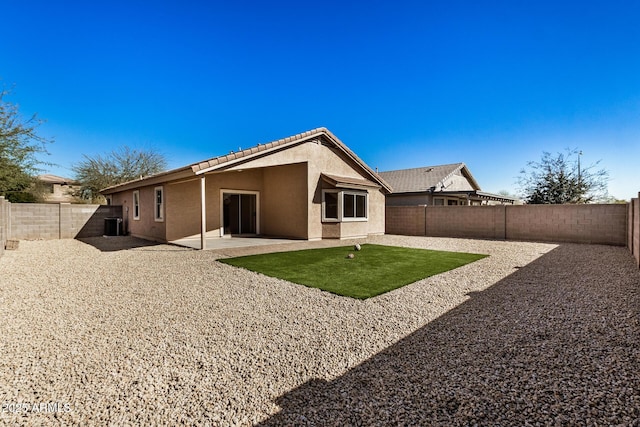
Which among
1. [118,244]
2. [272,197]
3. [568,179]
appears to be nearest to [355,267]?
[272,197]

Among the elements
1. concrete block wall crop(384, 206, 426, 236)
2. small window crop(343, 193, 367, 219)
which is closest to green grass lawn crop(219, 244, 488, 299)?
small window crop(343, 193, 367, 219)

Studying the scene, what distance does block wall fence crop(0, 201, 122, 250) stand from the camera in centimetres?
1457

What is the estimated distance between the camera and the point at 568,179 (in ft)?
73.8

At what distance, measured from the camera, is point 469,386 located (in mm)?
2672

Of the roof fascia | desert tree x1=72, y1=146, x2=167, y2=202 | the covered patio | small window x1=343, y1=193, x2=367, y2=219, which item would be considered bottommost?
the covered patio

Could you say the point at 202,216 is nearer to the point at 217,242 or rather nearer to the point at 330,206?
the point at 217,242

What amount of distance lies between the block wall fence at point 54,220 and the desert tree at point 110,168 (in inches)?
536

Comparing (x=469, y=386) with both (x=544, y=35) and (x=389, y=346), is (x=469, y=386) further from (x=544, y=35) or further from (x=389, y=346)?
(x=544, y=35)

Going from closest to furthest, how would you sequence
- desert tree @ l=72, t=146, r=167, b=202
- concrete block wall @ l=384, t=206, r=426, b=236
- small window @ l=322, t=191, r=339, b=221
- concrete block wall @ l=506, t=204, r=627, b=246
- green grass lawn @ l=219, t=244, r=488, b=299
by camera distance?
1. green grass lawn @ l=219, t=244, r=488, b=299
2. concrete block wall @ l=506, t=204, r=627, b=246
3. small window @ l=322, t=191, r=339, b=221
4. concrete block wall @ l=384, t=206, r=426, b=236
5. desert tree @ l=72, t=146, r=167, b=202

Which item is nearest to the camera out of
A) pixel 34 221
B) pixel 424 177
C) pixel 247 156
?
pixel 247 156

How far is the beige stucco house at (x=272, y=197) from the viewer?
12.8 m

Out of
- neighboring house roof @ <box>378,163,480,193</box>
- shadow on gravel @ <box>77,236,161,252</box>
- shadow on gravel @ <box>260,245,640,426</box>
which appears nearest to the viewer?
shadow on gravel @ <box>260,245,640,426</box>

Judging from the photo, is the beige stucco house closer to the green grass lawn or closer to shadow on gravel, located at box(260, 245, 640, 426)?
the green grass lawn

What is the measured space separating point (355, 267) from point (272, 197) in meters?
8.46
